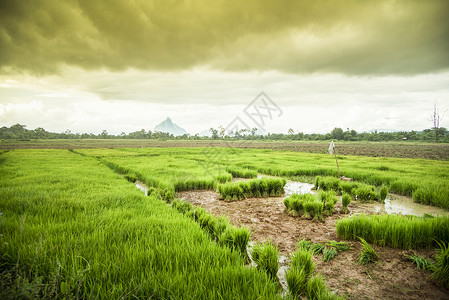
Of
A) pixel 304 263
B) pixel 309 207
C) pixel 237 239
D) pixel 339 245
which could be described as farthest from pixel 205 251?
pixel 309 207

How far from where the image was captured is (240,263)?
2650mm

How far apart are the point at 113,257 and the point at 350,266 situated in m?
3.37

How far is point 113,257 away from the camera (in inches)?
101

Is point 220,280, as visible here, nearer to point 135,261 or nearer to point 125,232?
point 135,261

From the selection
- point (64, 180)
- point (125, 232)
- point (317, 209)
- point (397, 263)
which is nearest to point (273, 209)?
point (317, 209)

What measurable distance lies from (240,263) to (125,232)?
2.03 m

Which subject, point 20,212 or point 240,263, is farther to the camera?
point 20,212

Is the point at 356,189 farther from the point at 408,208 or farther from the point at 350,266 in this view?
the point at 350,266

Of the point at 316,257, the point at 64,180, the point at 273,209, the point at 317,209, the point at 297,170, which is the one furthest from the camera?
the point at 297,170

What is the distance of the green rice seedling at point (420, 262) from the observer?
8.75 ft

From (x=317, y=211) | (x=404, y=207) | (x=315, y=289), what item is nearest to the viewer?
(x=315, y=289)

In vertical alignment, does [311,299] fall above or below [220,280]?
below

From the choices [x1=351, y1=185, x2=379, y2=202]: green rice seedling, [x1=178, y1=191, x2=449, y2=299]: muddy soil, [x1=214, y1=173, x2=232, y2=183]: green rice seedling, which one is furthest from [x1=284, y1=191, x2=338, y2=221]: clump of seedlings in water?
[x1=214, y1=173, x2=232, y2=183]: green rice seedling

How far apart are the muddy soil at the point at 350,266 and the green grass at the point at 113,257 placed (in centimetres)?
102
